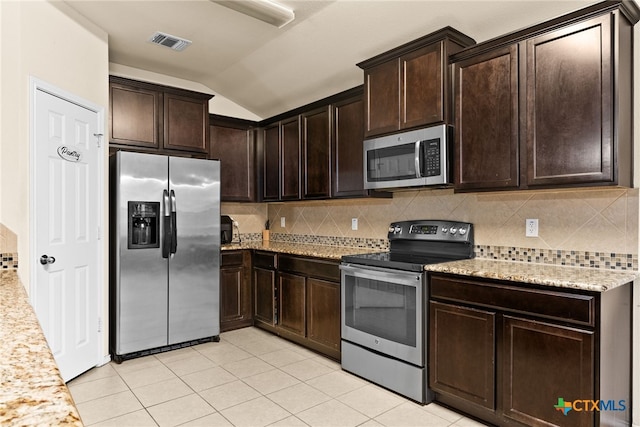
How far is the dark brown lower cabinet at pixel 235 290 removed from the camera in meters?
4.30

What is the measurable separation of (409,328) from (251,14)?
2.48 meters

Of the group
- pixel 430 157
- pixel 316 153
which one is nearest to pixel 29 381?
pixel 430 157

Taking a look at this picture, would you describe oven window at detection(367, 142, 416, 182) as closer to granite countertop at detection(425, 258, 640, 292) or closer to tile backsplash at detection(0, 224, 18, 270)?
granite countertop at detection(425, 258, 640, 292)

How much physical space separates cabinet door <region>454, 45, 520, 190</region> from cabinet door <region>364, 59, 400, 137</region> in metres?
0.48

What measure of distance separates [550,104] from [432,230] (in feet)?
4.18

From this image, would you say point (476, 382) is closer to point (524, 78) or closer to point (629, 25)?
point (524, 78)

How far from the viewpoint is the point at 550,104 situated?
A: 91.8 inches

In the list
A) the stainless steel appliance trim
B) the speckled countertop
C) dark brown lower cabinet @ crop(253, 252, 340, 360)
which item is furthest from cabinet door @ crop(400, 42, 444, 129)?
the stainless steel appliance trim

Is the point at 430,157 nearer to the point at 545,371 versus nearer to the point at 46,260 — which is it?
the point at 545,371

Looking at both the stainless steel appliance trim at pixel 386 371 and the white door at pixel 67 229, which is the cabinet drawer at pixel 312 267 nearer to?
the stainless steel appliance trim at pixel 386 371

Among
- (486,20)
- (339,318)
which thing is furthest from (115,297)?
(486,20)

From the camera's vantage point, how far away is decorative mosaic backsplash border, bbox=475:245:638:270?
236cm

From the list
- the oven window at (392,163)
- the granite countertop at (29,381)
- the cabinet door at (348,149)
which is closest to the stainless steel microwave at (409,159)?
the oven window at (392,163)

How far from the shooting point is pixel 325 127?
3965 millimetres
